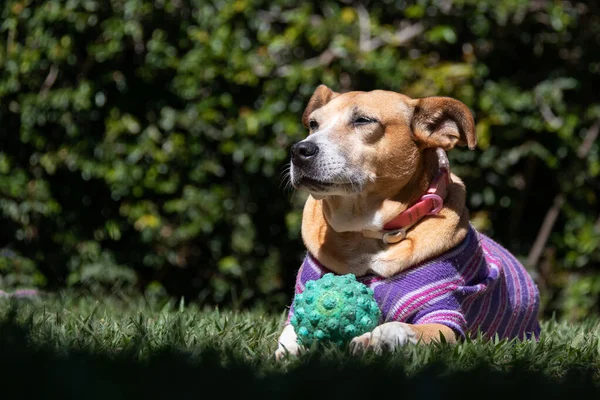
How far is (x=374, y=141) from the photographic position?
381cm

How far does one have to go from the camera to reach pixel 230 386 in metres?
2.02

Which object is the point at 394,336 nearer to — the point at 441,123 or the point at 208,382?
the point at 441,123

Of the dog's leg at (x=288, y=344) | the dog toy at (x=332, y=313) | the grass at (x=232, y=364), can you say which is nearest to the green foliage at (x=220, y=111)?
the grass at (x=232, y=364)

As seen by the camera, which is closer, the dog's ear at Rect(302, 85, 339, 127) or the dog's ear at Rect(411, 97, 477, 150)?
the dog's ear at Rect(411, 97, 477, 150)

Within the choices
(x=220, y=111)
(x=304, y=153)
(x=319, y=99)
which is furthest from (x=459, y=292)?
(x=220, y=111)

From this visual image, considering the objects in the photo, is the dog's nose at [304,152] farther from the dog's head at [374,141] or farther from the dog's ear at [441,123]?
the dog's ear at [441,123]

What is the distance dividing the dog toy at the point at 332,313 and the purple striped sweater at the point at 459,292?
223mm

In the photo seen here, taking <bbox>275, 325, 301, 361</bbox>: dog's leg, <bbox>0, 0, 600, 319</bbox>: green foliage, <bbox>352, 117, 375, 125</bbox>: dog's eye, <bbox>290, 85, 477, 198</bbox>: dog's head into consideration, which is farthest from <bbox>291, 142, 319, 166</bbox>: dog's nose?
<bbox>0, 0, 600, 319</bbox>: green foliage

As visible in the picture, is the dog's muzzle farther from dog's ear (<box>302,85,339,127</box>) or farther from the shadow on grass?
the shadow on grass

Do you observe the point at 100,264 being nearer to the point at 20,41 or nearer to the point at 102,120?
the point at 102,120

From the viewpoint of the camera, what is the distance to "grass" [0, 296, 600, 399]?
195cm

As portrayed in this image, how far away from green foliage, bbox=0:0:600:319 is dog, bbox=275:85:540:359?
2198mm

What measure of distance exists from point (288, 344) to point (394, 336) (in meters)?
0.43

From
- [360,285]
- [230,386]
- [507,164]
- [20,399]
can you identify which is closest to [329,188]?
[360,285]
